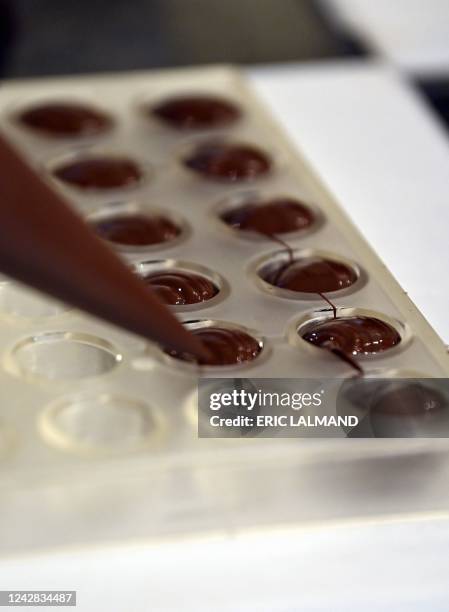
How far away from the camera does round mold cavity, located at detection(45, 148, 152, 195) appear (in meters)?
1.03

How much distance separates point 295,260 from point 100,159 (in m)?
0.27

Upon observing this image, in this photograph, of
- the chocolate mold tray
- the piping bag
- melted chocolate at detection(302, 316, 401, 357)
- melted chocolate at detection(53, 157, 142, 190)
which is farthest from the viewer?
melted chocolate at detection(53, 157, 142, 190)

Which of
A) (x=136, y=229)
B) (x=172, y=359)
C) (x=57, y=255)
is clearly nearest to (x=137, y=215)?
(x=136, y=229)

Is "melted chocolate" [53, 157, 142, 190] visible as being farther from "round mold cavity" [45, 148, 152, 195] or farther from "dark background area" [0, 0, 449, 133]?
"dark background area" [0, 0, 449, 133]

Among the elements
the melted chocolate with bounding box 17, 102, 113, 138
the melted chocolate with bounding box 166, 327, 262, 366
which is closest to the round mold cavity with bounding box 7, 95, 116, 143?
the melted chocolate with bounding box 17, 102, 113, 138

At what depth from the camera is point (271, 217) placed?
38.4 inches

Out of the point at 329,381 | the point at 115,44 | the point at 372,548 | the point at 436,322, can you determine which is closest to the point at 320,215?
the point at 436,322

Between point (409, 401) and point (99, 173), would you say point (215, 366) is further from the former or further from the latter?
point (99, 173)

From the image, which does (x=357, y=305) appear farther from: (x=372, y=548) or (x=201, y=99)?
(x=201, y=99)

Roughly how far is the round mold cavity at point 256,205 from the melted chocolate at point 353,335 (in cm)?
14

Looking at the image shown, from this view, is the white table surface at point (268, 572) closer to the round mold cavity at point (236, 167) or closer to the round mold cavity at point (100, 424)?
the round mold cavity at point (100, 424)

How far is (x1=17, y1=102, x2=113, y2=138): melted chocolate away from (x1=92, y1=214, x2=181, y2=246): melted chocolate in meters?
0.21

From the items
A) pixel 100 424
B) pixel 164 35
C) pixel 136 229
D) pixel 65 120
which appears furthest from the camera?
pixel 164 35

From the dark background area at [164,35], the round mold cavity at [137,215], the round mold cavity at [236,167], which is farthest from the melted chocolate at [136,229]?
the dark background area at [164,35]
